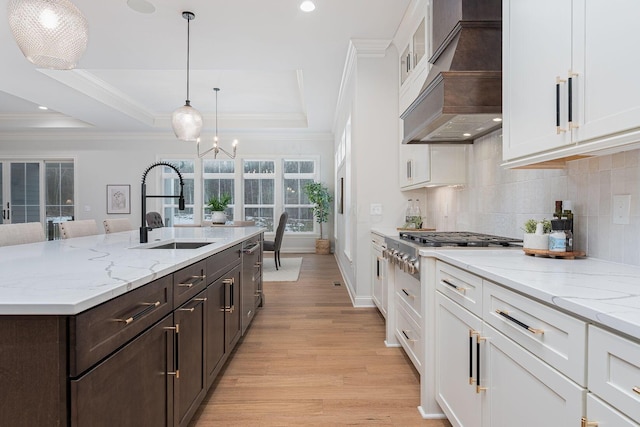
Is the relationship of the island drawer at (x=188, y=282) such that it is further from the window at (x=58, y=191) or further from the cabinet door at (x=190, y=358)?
the window at (x=58, y=191)

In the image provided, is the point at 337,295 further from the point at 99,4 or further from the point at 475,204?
the point at 99,4

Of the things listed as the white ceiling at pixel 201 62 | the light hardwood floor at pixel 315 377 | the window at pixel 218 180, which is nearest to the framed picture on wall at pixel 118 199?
the white ceiling at pixel 201 62

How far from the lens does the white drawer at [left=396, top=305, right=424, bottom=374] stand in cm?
209

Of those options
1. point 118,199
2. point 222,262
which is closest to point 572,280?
point 222,262

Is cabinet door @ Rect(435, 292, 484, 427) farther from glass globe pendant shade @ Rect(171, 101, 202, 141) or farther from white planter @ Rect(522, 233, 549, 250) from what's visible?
Answer: glass globe pendant shade @ Rect(171, 101, 202, 141)

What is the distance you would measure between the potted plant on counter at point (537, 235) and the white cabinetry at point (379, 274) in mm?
1380

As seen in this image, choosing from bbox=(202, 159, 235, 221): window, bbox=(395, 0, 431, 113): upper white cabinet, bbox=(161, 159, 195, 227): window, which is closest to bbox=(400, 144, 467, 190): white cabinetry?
bbox=(395, 0, 431, 113): upper white cabinet

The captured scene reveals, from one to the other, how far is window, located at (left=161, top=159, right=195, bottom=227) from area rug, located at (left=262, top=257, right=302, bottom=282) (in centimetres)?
274

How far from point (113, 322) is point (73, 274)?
1.06ft

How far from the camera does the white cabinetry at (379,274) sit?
3.13 m

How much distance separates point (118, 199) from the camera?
8.46m

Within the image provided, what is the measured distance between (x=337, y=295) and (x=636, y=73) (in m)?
3.72

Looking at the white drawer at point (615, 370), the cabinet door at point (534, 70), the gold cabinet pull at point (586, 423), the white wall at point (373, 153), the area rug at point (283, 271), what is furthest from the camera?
the area rug at point (283, 271)

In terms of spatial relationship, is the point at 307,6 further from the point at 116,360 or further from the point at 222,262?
the point at 116,360
